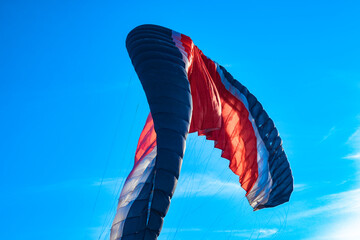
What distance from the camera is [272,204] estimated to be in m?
17.8

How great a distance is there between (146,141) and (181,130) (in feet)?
14.2

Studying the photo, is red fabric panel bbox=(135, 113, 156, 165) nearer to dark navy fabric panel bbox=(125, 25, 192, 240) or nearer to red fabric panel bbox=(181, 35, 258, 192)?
red fabric panel bbox=(181, 35, 258, 192)

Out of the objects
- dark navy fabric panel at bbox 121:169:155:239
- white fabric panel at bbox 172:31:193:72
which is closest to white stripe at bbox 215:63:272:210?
white fabric panel at bbox 172:31:193:72

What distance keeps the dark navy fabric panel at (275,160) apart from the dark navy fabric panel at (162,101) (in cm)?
483

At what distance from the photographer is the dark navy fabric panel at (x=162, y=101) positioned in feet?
34.6

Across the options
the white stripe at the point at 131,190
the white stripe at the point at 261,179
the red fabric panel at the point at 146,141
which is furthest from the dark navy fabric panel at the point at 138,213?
the white stripe at the point at 261,179

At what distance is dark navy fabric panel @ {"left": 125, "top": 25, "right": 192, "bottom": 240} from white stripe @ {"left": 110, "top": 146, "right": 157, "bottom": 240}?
869mm

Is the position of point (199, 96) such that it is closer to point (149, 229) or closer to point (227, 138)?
point (227, 138)

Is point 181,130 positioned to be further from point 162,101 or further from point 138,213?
point 138,213

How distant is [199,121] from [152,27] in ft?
11.5

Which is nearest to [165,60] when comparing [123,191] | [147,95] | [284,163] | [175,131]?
[147,95]

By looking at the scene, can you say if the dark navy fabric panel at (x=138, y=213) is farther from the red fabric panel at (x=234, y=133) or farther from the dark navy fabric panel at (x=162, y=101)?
the red fabric panel at (x=234, y=133)

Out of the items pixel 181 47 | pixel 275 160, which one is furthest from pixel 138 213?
pixel 275 160

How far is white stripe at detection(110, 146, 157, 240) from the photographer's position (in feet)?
37.7
